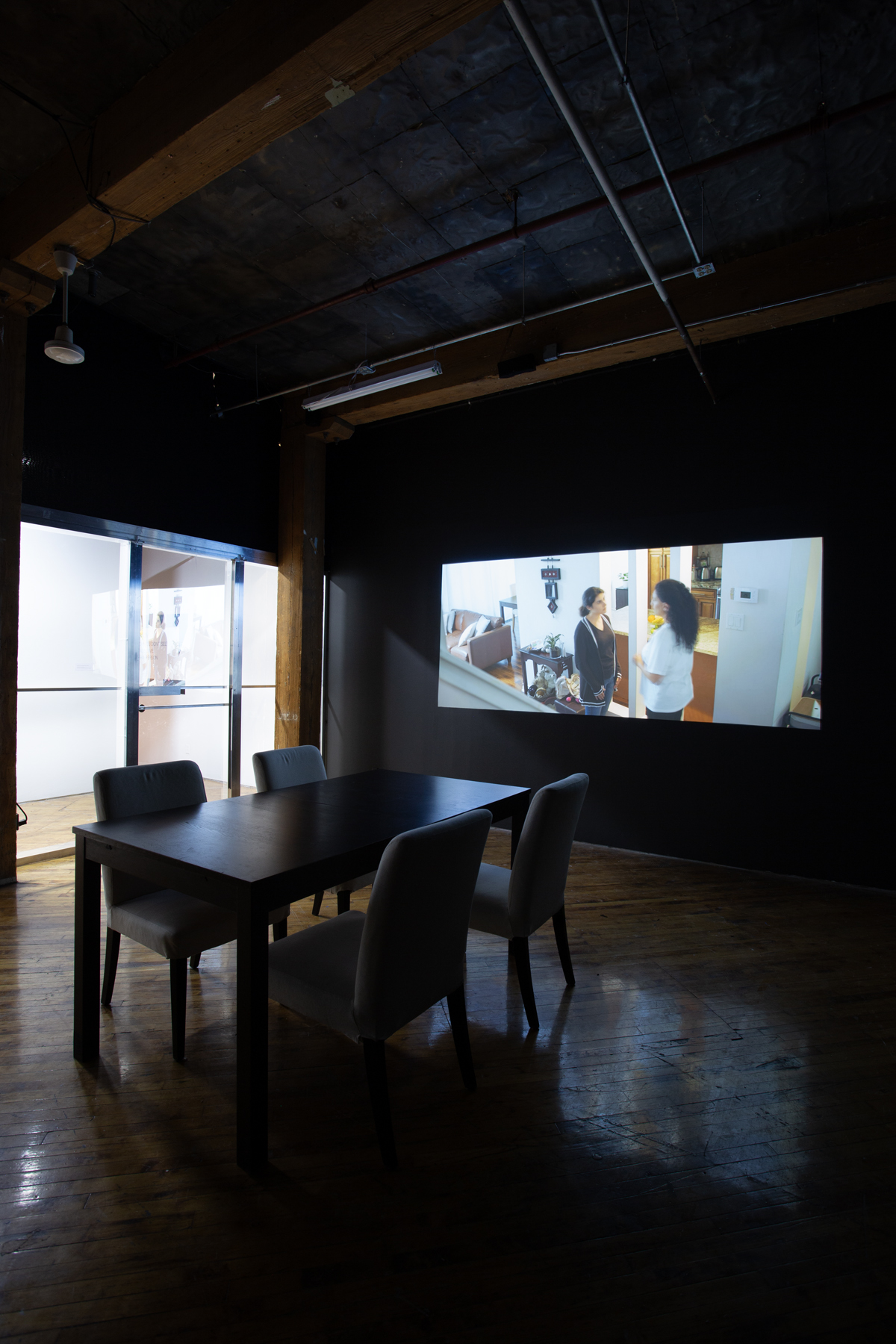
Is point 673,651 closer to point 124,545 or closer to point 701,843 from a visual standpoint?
point 701,843

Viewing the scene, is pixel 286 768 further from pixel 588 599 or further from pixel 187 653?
pixel 187 653

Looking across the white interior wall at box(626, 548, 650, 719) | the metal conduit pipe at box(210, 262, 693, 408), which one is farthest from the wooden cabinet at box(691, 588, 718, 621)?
the metal conduit pipe at box(210, 262, 693, 408)

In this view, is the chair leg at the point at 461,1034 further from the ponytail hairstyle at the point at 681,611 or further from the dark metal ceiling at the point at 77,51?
the dark metal ceiling at the point at 77,51

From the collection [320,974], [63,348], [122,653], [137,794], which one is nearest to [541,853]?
[320,974]

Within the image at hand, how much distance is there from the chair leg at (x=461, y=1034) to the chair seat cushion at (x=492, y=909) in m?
0.40

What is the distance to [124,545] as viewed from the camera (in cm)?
514

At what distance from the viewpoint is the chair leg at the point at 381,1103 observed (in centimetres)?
176

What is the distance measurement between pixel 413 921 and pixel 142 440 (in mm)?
4721

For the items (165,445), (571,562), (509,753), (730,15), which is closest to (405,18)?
(730,15)

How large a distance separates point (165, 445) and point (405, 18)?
3.71 meters

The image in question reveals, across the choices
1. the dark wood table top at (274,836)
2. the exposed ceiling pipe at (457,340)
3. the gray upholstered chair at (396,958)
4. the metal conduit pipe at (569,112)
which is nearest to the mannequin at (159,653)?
the exposed ceiling pipe at (457,340)

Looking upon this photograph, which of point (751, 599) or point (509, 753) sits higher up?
point (751, 599)

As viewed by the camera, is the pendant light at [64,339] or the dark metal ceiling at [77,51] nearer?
the dark metal ceiling at [77,51]

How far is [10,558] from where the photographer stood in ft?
13.0
